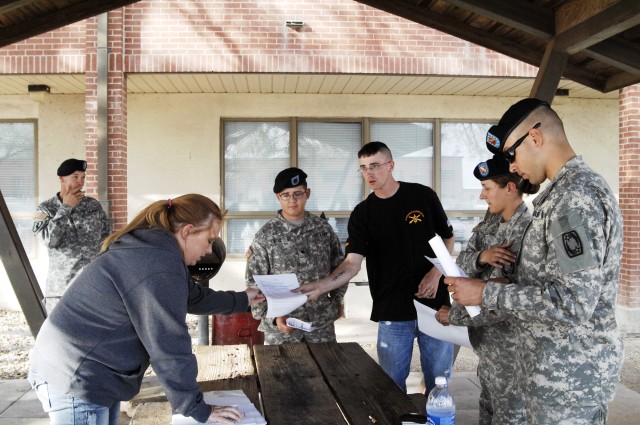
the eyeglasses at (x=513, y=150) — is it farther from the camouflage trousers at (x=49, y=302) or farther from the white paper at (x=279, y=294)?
the camouflage trousers at (x=49, y=302)

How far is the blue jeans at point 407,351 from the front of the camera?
398cm

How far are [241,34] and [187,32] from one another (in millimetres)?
663

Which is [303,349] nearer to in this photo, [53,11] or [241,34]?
[53,11]

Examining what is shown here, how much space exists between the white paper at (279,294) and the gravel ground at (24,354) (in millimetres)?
3579

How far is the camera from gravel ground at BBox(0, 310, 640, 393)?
6.56m

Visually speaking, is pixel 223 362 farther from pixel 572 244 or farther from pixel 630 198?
pixel 630 198

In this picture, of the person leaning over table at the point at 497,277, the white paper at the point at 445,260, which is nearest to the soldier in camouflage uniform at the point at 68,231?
the person leaning over table at the point at 497,277

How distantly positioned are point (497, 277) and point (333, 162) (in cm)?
658

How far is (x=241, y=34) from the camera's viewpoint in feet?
26.4

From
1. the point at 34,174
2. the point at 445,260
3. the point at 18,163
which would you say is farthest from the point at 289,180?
the point at 18,163

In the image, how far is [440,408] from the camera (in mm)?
2205

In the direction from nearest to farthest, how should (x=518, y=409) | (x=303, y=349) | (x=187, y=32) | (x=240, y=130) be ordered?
(x=518, y=409) < (x=303, y=349) < (x=187, y=32) < (x=240, y=130)

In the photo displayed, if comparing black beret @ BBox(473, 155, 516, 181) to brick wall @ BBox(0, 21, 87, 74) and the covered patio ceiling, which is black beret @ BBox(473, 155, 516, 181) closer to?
the covered patio ceiling

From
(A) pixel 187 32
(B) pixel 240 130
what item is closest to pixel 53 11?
(A) pixel 187 32
